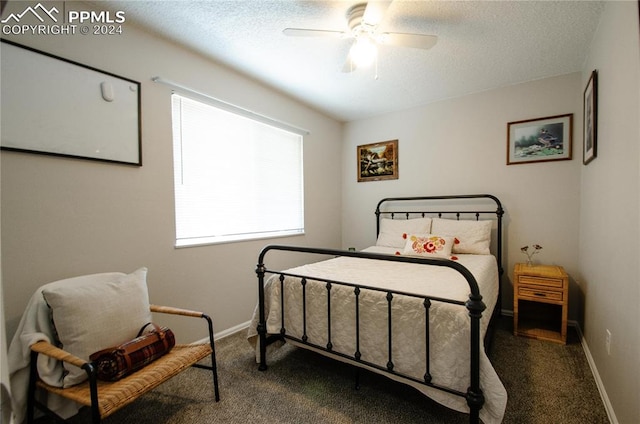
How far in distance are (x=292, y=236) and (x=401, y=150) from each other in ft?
5.89

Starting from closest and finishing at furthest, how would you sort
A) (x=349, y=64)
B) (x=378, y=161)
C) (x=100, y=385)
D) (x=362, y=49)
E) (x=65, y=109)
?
1. (x=100, y=385)
2. (x=65, y=109)
3. (x=362, y=49)
4. (x=349, y=64)
5. (x=378, y=161)

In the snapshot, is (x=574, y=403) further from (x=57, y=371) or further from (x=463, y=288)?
(x=57, y=371)

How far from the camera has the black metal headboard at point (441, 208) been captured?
289 cm

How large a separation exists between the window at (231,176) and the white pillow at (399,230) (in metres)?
1.02

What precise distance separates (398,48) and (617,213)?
180 centimetres

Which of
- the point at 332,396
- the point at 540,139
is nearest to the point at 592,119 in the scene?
the point at 540,139

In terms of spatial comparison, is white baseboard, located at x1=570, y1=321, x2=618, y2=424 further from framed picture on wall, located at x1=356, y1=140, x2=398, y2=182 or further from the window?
the window

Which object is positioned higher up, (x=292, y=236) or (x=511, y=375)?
(x=292, y=236)

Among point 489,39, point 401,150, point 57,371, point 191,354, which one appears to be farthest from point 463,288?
point 401,150

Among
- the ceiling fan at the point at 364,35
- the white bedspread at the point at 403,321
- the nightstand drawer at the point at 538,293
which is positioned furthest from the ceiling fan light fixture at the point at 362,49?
the nightstand drawer at the point at 538,293

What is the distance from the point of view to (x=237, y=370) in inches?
77.5

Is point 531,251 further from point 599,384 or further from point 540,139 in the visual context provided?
point 599,384

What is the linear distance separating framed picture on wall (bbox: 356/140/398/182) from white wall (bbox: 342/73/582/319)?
3.4 inches

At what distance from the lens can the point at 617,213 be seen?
1.49 metres
